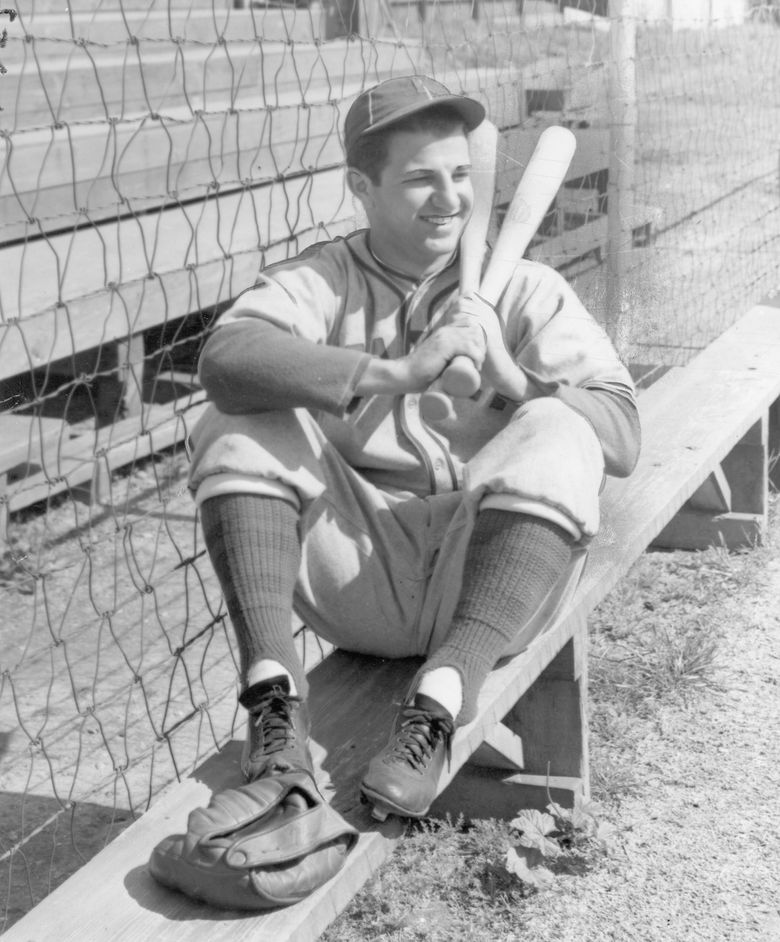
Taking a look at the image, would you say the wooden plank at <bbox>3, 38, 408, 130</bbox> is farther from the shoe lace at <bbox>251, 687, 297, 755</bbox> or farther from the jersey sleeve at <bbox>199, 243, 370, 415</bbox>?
the shoe lace at <bbox>251, 687, 297, 755</bbox>

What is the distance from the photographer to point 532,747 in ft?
8.46

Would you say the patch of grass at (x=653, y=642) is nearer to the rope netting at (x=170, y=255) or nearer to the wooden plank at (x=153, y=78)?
the rope netting at (x=170, y=255)

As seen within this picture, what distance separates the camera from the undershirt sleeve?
1968 mm

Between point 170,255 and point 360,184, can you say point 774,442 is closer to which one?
point 170,255

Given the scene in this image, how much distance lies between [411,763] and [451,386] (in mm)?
519

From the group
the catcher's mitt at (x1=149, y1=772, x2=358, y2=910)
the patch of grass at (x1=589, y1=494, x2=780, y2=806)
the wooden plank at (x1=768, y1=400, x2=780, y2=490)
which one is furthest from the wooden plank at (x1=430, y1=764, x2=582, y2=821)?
the wooden plank at (x1=768, y1=400, x2=780, y2=490)

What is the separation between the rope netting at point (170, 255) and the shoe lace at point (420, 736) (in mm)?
385

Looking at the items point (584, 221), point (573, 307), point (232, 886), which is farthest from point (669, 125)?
point (232, 886)

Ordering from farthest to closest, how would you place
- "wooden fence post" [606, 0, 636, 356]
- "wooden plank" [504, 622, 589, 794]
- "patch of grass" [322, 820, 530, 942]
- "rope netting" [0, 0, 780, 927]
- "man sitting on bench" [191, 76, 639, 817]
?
1. "wooden fence post" [606, 0, 636, 356]
2. "rope netting" [0, 0, 780, 927]
3. "wooden plank" [504, 622, 589, 794]
4. "patch of grass" [322, 820, 530, 942]
5. "man sitting on bench" [191, 76, 639, 817]

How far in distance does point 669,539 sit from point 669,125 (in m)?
1.37

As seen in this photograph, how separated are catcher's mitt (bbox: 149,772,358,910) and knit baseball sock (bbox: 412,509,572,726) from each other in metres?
0.30

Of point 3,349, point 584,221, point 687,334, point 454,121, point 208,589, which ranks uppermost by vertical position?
point 454,121

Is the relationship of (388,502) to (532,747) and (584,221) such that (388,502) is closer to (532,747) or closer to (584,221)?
(532,747)

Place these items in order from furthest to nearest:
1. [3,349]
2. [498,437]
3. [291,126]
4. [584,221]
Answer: [291,126] < [3,349] < [584,221] < [498,437]
